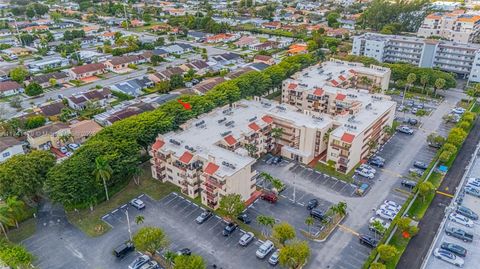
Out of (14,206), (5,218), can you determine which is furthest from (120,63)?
(5,218)

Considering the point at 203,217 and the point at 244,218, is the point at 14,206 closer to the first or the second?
the point at 203,217

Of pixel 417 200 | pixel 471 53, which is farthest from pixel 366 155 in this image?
pixel 471 53

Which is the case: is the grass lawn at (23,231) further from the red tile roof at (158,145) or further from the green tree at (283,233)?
the green tree at (283,233)

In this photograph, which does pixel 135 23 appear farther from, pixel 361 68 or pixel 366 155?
pixel 366 155

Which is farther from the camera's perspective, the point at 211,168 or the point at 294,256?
the point at 211,168

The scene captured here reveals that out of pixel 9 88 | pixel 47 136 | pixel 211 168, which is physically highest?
pixel 211 168

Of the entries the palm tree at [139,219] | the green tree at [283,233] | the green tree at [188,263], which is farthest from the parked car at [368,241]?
the palm tree at [139,219]
